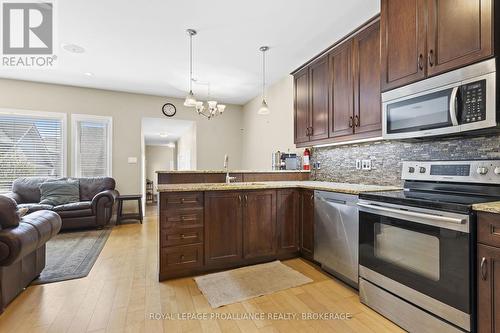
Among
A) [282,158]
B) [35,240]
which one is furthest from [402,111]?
[35,240]

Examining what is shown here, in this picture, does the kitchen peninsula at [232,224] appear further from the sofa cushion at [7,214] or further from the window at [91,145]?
the window at [91,145]

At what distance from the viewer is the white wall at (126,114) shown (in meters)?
4.72

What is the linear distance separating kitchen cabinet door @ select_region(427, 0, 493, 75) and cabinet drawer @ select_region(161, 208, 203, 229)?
2.33 m

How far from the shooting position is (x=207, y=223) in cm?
254

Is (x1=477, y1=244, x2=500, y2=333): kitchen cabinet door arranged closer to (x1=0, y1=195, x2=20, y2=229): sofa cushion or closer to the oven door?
the oven door

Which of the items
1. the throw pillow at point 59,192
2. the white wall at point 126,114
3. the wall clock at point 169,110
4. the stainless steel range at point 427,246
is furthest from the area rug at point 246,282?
Result: the wall clock at point 169,110

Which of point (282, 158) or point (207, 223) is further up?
point (282, 158)

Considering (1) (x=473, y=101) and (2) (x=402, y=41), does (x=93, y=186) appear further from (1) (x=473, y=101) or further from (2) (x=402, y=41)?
(1) (x=473, y=101)

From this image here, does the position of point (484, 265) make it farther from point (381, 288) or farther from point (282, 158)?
point (282, 158)

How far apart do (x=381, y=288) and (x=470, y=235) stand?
2.59ft

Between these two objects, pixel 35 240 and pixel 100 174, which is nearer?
pixel 35 240

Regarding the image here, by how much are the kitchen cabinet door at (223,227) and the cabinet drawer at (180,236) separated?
0.09 meters

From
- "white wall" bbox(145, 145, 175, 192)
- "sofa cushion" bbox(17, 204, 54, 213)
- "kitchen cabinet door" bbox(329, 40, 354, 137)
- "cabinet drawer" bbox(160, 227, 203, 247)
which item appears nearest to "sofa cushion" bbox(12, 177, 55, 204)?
"sofa cushion" bbox(17, 204, 54, 213)

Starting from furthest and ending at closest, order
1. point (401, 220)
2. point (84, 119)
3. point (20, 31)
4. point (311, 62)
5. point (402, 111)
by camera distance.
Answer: point (84, 119)
point (311, 62)
point (20, 31)
point (402, 111)
point (401, 220)
